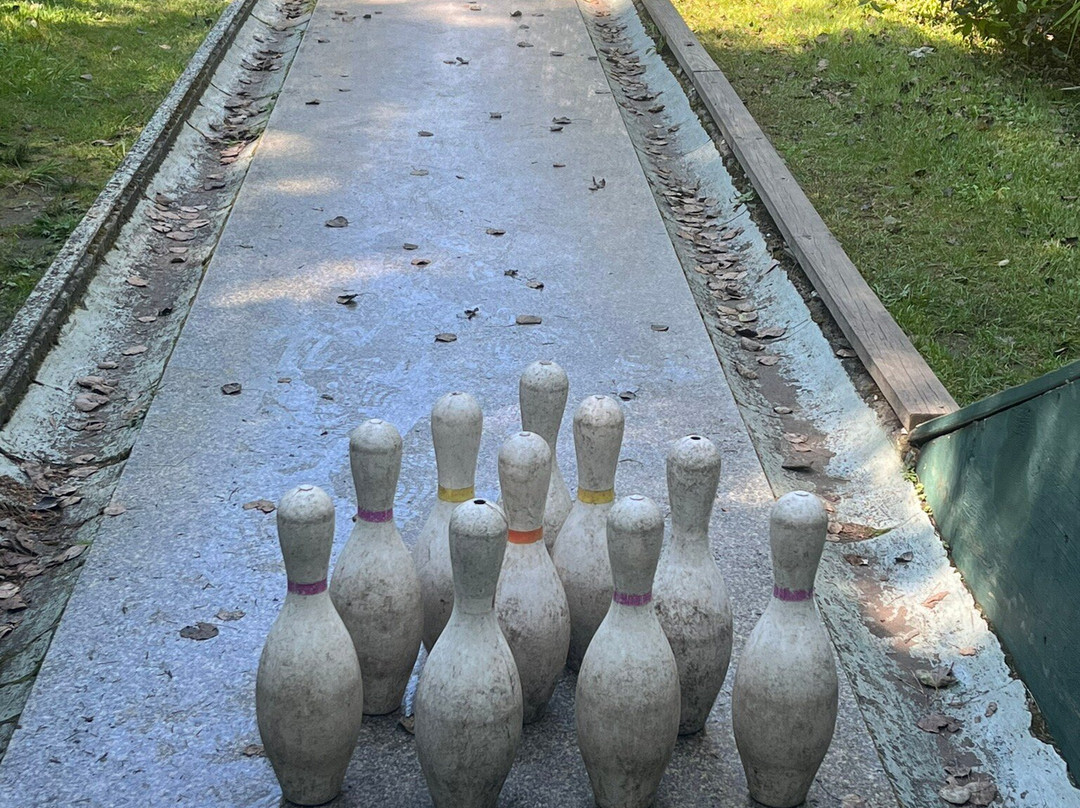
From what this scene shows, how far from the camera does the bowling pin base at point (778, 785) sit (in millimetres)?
2482

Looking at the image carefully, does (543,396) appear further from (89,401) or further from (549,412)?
(89,401)

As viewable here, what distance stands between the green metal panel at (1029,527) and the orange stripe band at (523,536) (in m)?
1.36

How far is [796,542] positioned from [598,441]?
0.55 meters

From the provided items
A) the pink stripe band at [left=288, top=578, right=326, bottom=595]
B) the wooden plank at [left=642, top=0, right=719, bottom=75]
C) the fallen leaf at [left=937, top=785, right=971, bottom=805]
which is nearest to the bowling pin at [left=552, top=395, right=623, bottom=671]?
the pink stripe band at [left=288, top=578, right=326, bottom=595]

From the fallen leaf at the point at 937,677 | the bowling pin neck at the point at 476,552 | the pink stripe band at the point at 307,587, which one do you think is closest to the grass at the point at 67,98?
the pink stripe band at the point at 307,587

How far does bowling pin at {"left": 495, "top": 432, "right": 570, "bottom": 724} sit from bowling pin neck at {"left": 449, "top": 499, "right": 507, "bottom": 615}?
0.22 m

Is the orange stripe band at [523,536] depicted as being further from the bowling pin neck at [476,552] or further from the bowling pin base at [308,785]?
the bowling pin base at [308,785]

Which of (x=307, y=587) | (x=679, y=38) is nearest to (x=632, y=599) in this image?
(x=307, y=587)

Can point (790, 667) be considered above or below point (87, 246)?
above

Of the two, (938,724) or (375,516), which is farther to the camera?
(938,724)

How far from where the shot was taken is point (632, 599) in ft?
7.80

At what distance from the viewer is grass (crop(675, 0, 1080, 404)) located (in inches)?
196

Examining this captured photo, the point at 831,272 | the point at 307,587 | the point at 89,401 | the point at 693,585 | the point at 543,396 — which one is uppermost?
the point at 543,396

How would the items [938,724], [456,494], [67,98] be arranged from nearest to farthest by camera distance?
1. [456,494]
2. [938,724]
3. [67,98]
